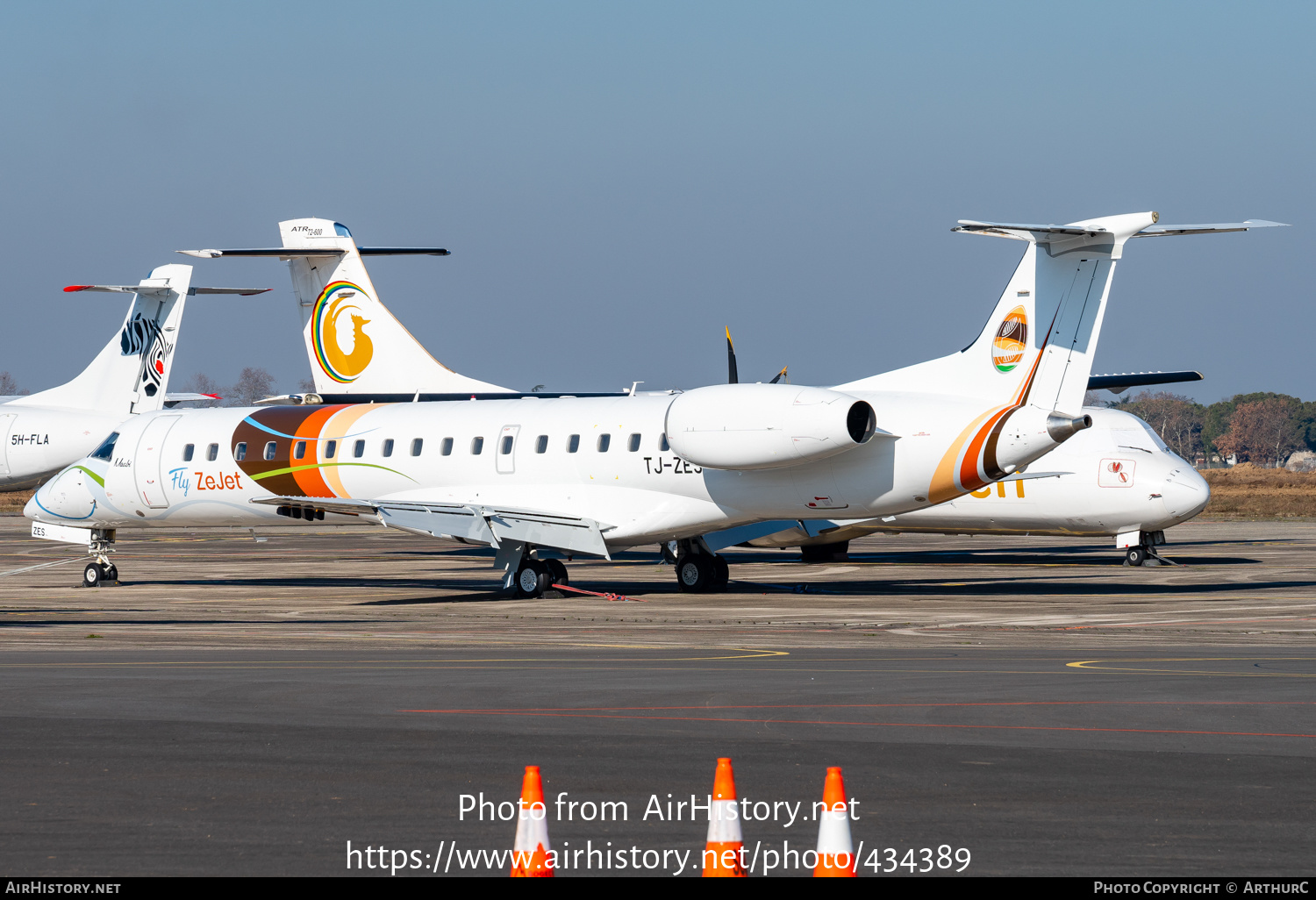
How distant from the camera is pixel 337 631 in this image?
21453 mm

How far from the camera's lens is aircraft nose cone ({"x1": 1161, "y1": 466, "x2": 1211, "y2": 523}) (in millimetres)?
31375

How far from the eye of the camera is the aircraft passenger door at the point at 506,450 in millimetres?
29172

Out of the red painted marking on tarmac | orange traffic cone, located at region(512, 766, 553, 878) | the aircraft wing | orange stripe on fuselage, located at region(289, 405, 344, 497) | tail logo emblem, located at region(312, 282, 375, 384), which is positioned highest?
tail logo emblem, located at region(312, 282, 375, 384)

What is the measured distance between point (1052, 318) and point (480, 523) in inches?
410

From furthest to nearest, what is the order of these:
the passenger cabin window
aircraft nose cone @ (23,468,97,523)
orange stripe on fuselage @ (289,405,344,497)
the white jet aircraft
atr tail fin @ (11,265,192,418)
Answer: atr tail fin @ (11,265,192,418) → the passenger cabin window → aircraft nose cone @ (23,468,97,523) → the white jet aircraft → orange stripe on fuselage @ (289,405,344,497)

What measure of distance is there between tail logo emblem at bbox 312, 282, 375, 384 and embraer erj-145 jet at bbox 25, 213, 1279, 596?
625 centimetres

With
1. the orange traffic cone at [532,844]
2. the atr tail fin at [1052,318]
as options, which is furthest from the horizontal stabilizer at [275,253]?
the orange traffic cone at [532,844]

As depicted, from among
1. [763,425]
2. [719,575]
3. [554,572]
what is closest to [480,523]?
[554,572]

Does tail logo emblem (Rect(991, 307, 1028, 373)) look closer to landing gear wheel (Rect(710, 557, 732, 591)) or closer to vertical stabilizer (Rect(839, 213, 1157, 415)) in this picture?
vertical stabilizer (Rect(839, 213, 1157, 415))

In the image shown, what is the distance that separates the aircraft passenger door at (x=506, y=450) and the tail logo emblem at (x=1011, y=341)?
9326 mm

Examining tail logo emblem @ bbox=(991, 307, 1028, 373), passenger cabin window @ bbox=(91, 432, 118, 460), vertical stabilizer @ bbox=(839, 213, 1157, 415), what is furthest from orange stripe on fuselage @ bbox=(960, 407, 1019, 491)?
passenger cabin window @ bbox=(91, 432, 118, 460)

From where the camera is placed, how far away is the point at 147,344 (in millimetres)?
44750

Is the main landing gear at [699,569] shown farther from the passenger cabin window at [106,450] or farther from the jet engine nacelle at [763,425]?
the passenger cabin window at [106,450]
